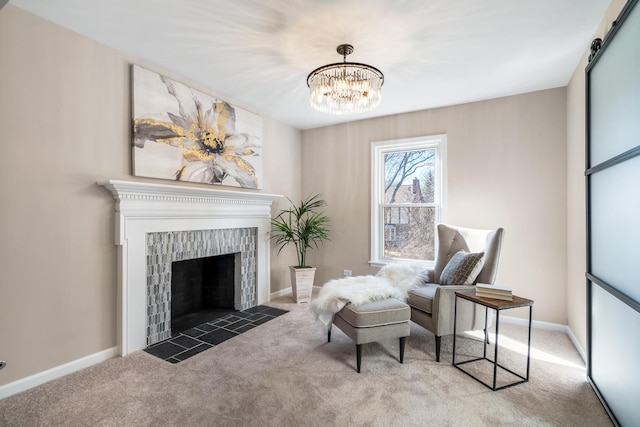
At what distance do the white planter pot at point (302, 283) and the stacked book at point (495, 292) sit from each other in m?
2.25

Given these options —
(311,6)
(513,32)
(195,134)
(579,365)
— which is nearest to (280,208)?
(195,134)

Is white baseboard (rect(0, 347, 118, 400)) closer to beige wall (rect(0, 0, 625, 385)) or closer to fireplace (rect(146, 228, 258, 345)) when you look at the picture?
beige wall (rect(0, 0, 625, 385))

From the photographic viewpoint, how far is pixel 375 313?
2.37 meters

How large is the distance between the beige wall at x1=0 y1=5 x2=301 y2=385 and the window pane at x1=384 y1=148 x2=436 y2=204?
3.08m

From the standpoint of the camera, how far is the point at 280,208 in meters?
4.52

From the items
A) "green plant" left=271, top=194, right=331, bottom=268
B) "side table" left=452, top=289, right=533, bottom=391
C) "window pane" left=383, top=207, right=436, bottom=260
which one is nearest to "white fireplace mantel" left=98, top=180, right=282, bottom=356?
"green plant" left=271, top=194, right=331, bottom=268

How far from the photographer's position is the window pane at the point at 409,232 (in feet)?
13.2

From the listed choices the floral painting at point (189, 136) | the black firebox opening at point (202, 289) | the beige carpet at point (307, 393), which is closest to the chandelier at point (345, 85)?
the floral painting at point (189, 136)

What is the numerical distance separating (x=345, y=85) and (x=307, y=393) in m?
2.22

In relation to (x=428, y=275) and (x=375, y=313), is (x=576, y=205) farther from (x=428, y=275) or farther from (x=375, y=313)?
(x=375, y=313)

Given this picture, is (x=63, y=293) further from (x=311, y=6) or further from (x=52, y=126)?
(x=311, y=6)

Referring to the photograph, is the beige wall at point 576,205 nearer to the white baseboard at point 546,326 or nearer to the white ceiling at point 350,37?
the white baseboard at point 546,326

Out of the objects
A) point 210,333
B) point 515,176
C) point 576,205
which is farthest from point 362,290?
point 515,176

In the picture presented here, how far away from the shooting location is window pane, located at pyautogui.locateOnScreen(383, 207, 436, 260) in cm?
402
